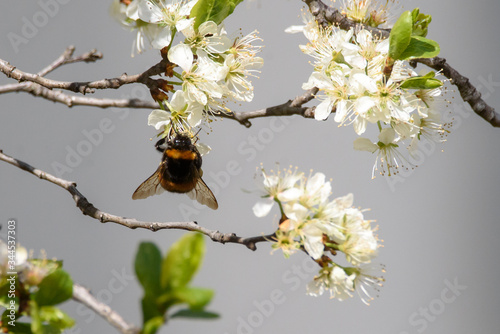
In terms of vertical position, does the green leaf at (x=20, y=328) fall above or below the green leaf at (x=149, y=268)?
below

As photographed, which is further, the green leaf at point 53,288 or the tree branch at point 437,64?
the tree branch at point 437,64

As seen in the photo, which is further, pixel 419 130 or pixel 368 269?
pixel 419 130

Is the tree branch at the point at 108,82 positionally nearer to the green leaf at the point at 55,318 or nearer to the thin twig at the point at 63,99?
the thin twig at the point at 63,99

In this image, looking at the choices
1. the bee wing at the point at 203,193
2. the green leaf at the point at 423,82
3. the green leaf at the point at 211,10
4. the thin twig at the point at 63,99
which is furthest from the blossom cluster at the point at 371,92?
the thin twig at the point at 63,99

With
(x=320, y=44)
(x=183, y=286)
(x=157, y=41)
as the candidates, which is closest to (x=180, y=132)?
(x=157, y=41)

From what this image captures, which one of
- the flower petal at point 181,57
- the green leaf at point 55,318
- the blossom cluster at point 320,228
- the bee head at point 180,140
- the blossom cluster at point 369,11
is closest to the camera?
the green leaf at point 55,318

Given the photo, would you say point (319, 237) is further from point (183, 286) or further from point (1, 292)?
point (1, 292)
